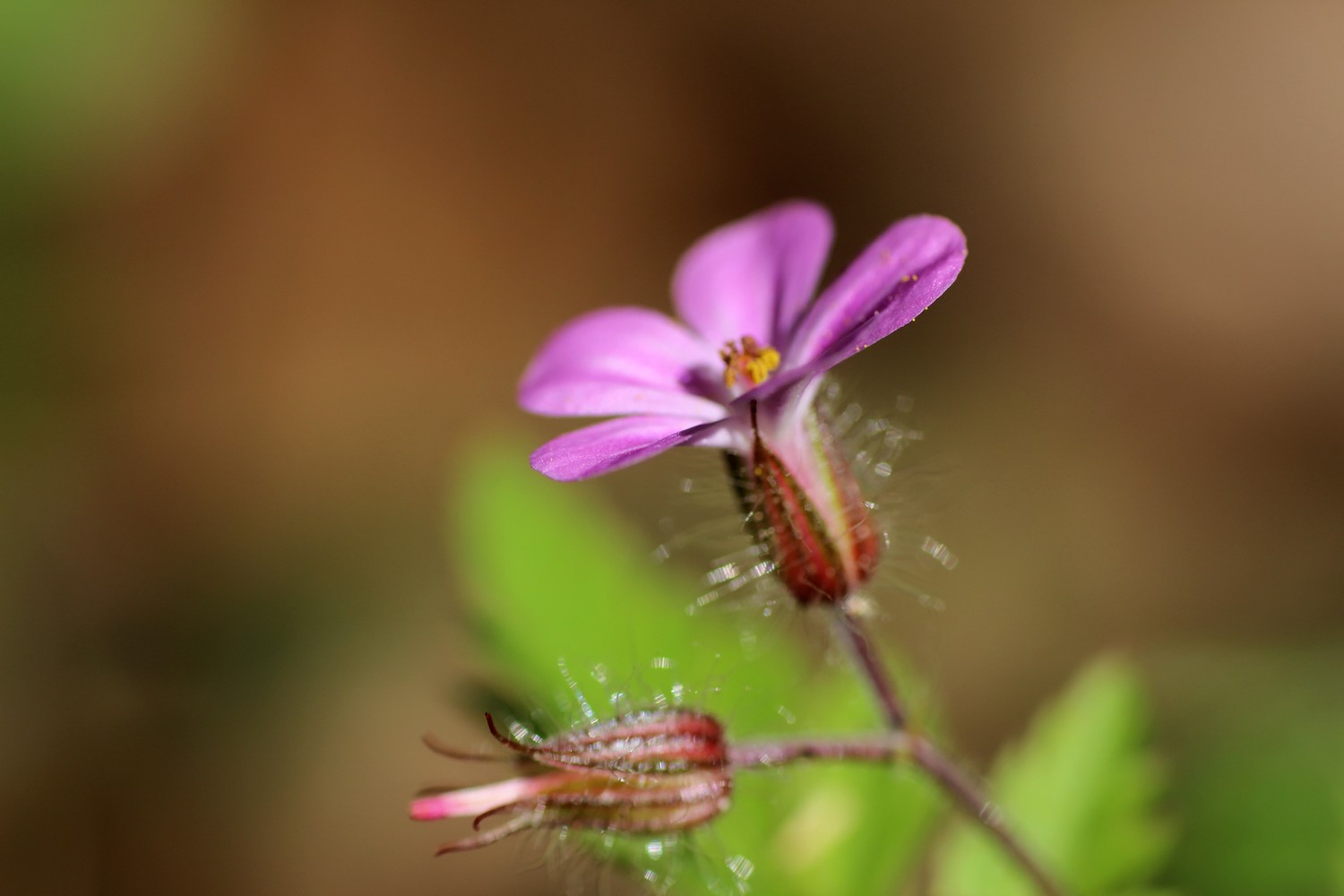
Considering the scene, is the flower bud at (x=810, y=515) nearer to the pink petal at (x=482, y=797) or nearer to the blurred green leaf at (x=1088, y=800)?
the pink petal at (x=482, y=797)

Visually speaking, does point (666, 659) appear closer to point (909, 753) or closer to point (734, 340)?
point (909, 753)

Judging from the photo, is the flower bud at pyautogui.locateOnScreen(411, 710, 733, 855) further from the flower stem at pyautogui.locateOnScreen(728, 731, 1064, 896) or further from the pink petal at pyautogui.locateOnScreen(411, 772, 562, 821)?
the flower stem at pyautogui.locateOnScreen(728, 731, 1064, 896)

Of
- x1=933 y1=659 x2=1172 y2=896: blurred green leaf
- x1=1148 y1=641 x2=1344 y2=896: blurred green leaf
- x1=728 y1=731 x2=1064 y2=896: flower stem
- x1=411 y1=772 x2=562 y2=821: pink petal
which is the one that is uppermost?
x1=411 y1=772 x2=562 y2=821: pink petal

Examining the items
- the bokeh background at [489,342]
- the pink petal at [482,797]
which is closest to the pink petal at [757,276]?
the pink petal at [482,797]

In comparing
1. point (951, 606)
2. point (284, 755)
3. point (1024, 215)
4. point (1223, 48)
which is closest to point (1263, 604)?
point (951, 606)

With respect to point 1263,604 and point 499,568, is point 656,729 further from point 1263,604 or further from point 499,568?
point 1263,604

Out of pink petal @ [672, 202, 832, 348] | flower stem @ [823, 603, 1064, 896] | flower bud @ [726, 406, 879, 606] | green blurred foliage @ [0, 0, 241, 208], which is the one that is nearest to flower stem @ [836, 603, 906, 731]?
flower stem @ [823, 603, 1064, 896]
